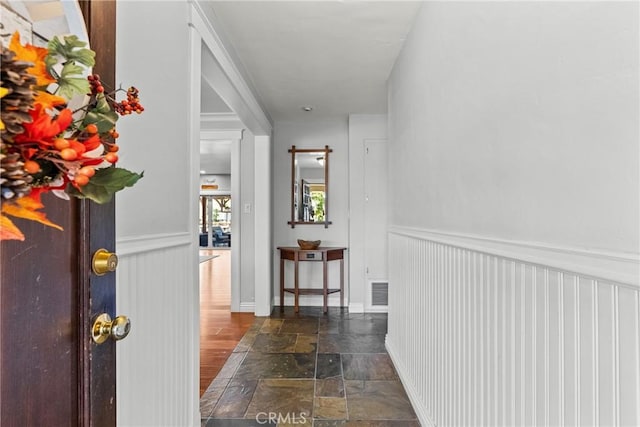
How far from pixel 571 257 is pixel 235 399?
6.83 feet

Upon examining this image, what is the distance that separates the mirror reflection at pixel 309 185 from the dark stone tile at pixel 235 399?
2.39 m

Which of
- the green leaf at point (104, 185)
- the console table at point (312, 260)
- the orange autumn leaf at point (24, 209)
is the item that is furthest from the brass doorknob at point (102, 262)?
the console table at point (312, 260)

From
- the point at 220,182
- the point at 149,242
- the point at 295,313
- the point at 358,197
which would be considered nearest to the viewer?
the point at 149,242

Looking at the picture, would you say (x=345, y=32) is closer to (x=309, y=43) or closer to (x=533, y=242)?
(x=309, y=43)

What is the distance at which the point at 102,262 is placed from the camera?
740 mm

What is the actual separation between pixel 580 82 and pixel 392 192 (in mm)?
2162

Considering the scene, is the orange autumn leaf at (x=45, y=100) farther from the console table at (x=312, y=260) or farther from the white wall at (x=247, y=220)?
the white wall at (x=247, y=220)

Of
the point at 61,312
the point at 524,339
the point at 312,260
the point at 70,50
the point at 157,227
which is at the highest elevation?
the point at 70,50

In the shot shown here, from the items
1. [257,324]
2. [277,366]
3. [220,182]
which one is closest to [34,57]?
[277,366]

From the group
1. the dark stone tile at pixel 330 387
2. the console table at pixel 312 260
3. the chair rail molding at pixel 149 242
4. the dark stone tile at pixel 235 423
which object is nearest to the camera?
the chair rail molding at pixel 149 242

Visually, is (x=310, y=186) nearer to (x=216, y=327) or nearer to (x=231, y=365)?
(x=216, y=327)

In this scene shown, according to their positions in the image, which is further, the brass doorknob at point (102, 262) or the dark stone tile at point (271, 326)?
the dark stone tile at point (271, 326)

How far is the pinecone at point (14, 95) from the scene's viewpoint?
370mm

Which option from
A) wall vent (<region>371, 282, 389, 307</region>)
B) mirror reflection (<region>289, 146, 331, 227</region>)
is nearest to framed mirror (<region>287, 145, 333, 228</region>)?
mirror reflection (<region>289, 146, 331, 227</region>)
